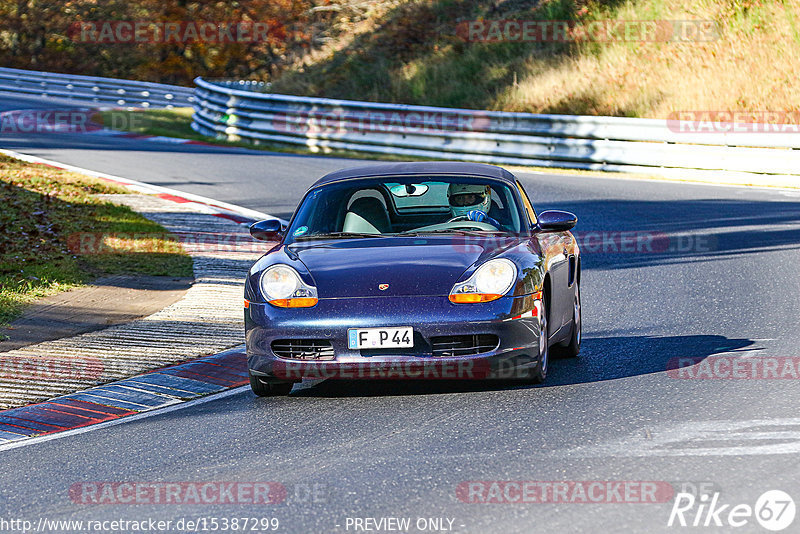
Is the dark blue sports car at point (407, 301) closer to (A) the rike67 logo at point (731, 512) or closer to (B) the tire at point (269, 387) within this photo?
(B) the tire at point (269, 387)

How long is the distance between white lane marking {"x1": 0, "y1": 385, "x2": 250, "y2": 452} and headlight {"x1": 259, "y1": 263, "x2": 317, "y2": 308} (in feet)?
2.94

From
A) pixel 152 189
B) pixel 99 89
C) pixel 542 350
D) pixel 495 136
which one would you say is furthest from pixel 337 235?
pixel 99 89

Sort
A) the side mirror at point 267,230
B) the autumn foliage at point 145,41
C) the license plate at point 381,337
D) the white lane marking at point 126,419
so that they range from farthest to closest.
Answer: the autumn foliage at point 145,41
the side mirror at point 267,230
the license plate at point 381,337
the white lane marking at point 126,419

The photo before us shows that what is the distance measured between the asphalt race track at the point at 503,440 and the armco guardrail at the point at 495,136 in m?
10.7

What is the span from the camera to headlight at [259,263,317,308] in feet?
24.1

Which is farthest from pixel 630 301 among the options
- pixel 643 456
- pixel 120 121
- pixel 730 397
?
pixel 120 121

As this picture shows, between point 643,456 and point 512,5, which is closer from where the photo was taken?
point 643,456

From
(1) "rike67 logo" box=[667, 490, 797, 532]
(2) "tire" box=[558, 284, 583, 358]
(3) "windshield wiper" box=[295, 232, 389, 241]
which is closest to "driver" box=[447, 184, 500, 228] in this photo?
(3) "windshield wiper" box=[295, 232, 389, 241]

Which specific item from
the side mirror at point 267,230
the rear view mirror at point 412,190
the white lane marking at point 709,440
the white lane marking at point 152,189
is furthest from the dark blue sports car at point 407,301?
the white lane marking at point 152,189

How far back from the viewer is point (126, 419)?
7.41m

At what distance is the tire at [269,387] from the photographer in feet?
25.2

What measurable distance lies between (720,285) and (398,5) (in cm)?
2953

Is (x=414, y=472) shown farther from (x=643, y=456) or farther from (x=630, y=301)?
(x=630, y=301)

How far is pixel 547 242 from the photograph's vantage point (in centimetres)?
847
